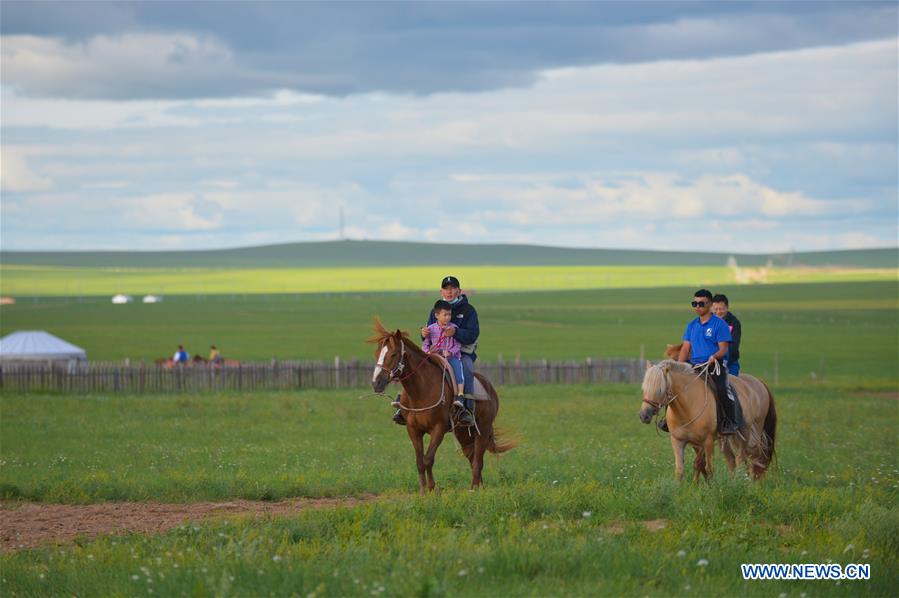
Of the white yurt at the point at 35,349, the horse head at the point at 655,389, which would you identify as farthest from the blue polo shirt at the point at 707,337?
the white yurt at the point at 35,349

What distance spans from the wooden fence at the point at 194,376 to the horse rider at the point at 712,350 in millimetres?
23811

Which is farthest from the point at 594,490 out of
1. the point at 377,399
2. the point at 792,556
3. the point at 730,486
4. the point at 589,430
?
the point at 377,399

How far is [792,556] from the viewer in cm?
1012

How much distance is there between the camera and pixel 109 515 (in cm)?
1401

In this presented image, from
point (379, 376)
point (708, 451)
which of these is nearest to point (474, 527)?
point (379, 376)

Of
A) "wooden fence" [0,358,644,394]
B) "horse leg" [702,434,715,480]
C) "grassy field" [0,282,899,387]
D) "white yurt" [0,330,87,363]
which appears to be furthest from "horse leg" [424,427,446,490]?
"white yurt" [0,330,87,363]

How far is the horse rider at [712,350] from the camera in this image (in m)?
15.0

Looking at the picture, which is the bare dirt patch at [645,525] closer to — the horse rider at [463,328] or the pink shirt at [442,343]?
the horse rider at [463,328]

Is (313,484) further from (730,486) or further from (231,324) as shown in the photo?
(231,324)

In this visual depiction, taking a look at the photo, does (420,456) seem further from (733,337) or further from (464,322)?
(733,337)

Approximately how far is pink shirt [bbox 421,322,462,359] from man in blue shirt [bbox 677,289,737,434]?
2957 millimetres

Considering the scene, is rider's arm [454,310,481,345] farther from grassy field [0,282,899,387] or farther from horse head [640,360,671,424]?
grassy field [0,282,899,387]

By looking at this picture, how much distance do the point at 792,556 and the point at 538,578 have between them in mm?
2382

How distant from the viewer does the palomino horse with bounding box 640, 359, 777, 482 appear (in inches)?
570
